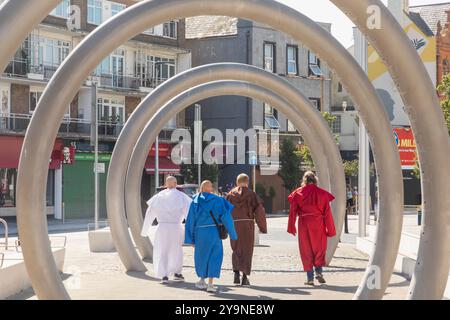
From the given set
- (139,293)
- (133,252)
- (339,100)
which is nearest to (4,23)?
(139,293)

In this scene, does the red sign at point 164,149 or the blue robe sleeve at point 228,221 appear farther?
the red sign at point 164,149

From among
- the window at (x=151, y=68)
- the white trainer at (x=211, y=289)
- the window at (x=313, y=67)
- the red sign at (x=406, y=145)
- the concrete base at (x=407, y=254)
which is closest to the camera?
the white trainer at (x=211, y=289)

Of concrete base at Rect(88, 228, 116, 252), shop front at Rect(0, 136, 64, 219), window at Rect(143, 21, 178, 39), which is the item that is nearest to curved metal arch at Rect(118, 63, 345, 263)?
concrete base at Rect(88, 228, 116, 252)

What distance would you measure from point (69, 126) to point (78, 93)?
2090mm

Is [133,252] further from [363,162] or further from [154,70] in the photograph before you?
[154,70]

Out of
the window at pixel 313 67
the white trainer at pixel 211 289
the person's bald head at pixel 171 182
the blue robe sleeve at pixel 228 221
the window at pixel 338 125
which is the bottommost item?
→ the white trainer at pixel 211 289

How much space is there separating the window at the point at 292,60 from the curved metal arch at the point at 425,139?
4943 cm

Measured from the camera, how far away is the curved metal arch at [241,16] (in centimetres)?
1015

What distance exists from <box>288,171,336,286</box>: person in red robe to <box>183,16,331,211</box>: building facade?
3966cm

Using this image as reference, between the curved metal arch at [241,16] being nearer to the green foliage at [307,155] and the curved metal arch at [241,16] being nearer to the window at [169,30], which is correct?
the green foliage at [307,155]

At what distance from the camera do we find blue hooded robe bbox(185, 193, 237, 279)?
13773mm

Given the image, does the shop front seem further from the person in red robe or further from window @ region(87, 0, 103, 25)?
the person in red robe

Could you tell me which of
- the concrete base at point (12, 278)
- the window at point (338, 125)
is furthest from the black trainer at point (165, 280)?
the window at point (338, 125)

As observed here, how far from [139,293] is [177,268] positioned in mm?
2028
